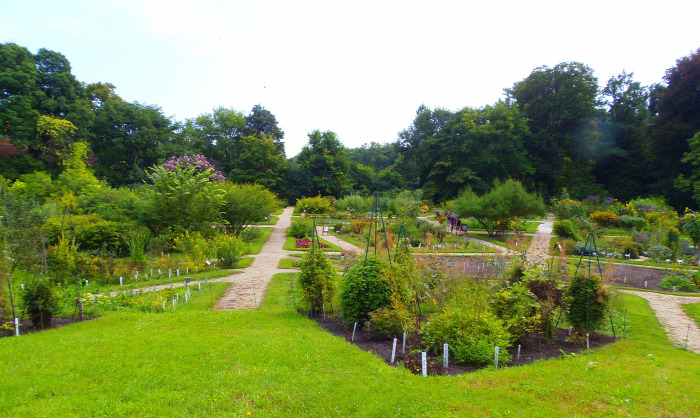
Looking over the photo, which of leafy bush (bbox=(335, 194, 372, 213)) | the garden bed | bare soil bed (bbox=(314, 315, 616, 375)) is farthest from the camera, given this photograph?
leafy bush (bbox=(335, 194, 372, 213))

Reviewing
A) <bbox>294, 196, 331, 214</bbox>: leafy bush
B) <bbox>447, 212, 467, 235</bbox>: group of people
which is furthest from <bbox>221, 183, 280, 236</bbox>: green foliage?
<bbox>447, 212, 467, 235</bbox>: group of people

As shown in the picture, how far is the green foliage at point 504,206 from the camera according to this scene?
2059 centimetres

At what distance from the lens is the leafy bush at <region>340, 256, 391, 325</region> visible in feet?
20.9

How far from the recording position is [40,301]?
6.64 metres

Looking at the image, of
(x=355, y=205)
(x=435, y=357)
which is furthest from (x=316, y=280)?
(x=355, y=205)

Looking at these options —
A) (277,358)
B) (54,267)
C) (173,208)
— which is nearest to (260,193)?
(173,208)

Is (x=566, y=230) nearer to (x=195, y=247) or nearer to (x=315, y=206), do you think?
(x=195, y=247)

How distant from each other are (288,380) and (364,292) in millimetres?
2367

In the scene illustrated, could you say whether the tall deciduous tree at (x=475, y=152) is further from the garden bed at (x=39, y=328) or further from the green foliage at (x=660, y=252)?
the garden bed at (x=39, y=328)

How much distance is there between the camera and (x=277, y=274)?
12.0 metres

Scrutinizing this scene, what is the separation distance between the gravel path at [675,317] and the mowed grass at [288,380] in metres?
1.02

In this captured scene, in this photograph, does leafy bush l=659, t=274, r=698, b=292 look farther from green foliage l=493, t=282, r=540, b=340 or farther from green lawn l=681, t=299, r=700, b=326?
green foliage l=493, t=282, r=540, b=340

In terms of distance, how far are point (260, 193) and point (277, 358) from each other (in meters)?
16.2

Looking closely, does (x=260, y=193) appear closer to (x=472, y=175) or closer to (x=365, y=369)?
(x=365, y=369)
